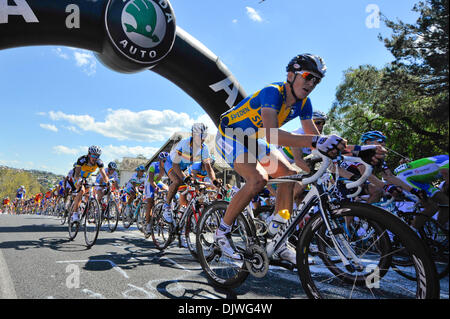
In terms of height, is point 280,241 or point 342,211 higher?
point 342,211

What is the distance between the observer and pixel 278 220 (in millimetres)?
2559

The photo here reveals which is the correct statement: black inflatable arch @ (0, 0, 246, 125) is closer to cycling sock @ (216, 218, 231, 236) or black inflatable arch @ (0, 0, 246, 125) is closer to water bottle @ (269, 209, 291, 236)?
cycling sock @ (216, 218, 231, 236)

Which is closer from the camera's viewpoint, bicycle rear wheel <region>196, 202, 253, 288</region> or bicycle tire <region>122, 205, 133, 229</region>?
bicycle rear wheel <region>196, 202, 253, 288</region>

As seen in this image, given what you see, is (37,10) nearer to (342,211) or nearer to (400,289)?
(342,211)

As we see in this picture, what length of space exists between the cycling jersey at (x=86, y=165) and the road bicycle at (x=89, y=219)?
71cm

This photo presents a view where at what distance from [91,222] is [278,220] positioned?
4218mm

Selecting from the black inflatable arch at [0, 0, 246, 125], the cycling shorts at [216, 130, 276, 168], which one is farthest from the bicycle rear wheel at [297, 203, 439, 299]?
the black inflatable arch at [0, 0, 246, 125]

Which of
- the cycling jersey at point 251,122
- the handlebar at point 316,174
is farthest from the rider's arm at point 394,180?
the handlebar at point 316,174

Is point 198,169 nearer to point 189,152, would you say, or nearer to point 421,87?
point 189,152

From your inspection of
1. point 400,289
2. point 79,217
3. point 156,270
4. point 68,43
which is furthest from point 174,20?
point 400,289

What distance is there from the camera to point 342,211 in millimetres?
1879

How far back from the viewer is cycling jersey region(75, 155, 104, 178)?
6.40 metres

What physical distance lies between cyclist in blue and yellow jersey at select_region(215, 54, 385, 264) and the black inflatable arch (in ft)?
12.4
